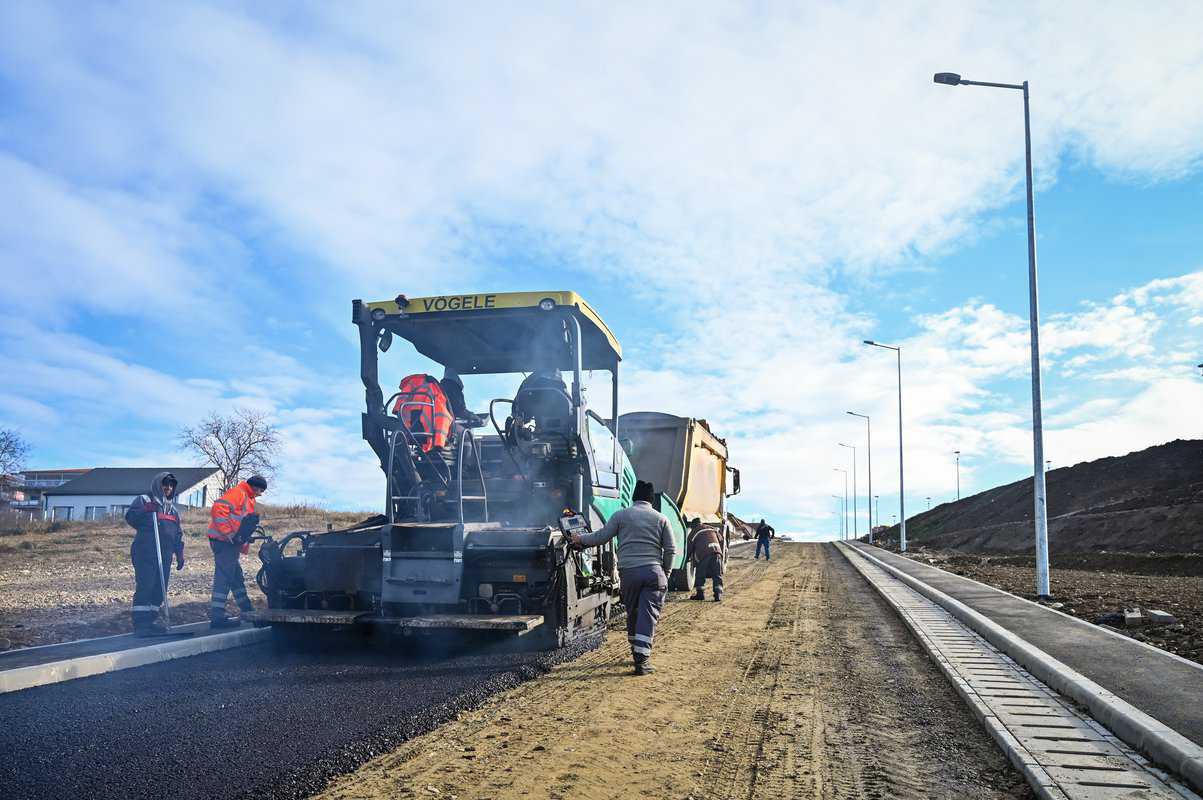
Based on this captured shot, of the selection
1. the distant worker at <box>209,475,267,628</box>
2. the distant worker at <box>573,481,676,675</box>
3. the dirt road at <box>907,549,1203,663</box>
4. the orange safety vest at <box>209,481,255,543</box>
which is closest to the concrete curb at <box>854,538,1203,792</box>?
the dirt road at <box>907,549,1203,663</box>

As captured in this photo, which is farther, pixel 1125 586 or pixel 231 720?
pixel 1125 586

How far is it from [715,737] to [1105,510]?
38.3 metres

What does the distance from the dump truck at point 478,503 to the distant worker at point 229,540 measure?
94 cm

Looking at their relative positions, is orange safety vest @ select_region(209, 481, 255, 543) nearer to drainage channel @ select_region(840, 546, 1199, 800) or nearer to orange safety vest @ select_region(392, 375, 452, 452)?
orange safety vest @ select_region(392, 375, 452, 452)

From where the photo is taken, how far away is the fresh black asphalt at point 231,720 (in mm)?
3859

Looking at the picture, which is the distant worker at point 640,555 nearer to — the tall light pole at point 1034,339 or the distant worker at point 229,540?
the distant worker at point 229,540

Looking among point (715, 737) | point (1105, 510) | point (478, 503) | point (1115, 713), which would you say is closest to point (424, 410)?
point (478, 503)

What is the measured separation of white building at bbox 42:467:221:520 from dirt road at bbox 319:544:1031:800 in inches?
2013

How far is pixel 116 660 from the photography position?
6352mm

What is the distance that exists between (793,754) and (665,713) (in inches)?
41.8

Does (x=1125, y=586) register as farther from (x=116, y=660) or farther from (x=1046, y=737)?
(x=116, y=660)

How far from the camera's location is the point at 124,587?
13.6 m

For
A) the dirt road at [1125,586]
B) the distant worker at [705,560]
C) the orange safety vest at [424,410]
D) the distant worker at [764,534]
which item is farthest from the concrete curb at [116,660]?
the distant worker at [764,534]

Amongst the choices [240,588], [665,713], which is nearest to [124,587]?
[240,588]
